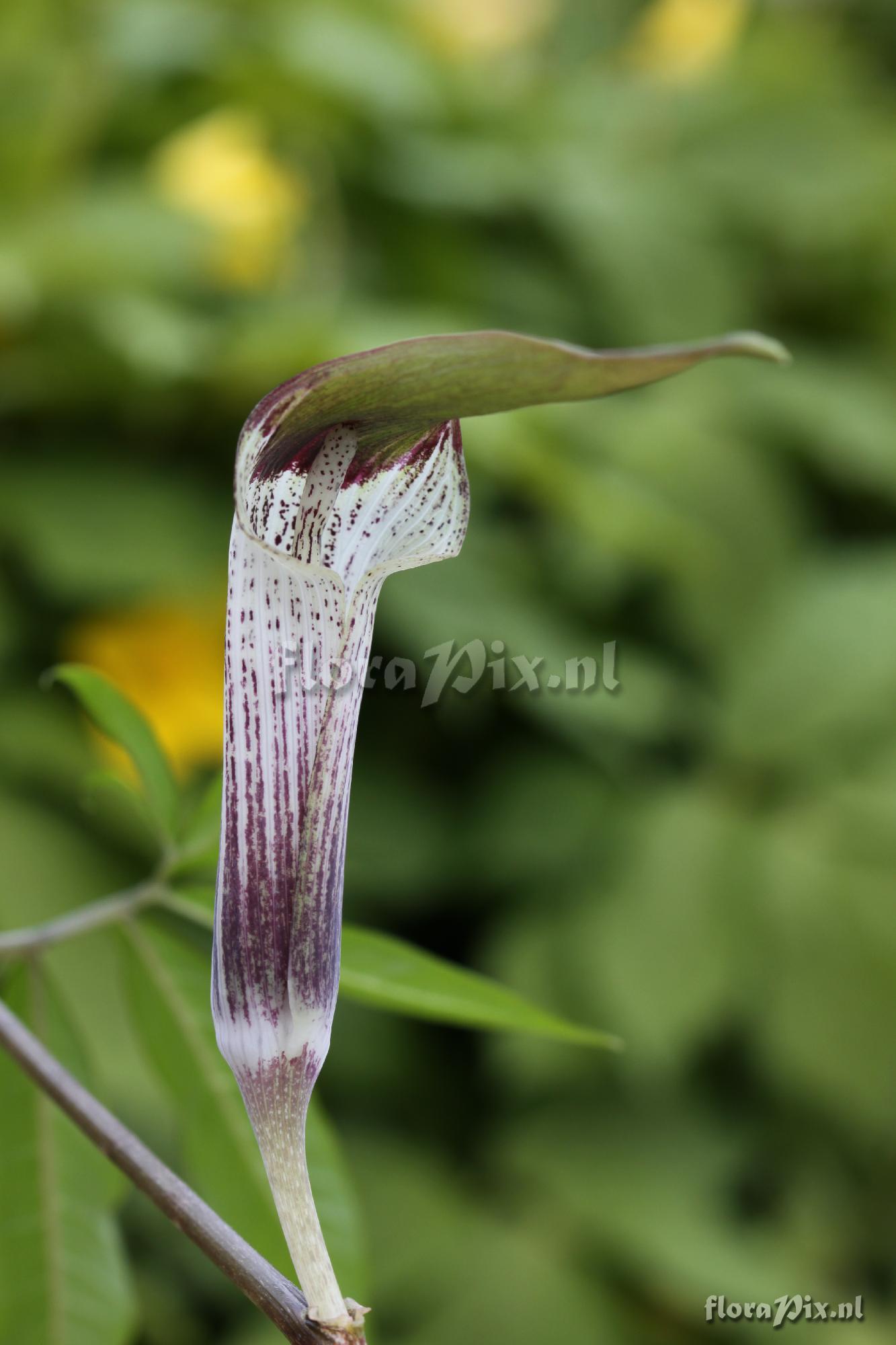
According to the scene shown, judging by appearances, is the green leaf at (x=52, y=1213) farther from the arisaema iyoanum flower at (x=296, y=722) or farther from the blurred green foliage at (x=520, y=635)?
the blurred green foliage at (x=520, y=635)

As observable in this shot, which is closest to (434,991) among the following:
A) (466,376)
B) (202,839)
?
(202,839)

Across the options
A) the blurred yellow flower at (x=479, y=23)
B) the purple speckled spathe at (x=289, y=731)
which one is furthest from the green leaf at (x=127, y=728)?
the blurred yellow flower at (x=479, y=23)

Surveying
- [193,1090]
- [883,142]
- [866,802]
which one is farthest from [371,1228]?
[883,142]

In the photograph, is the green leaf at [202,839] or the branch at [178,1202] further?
the green leaf at [202,839]

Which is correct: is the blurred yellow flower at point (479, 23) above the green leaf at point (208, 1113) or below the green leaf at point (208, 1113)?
above

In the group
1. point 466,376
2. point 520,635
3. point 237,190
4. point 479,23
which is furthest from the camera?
point 479,23

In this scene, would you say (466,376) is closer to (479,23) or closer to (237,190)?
(237,190)

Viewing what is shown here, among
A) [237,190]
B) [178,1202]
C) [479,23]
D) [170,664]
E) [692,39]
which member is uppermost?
[479,23]

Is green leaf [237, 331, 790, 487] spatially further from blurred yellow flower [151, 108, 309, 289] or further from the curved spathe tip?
blurred yellow flower [151, 108, 309, 289]
